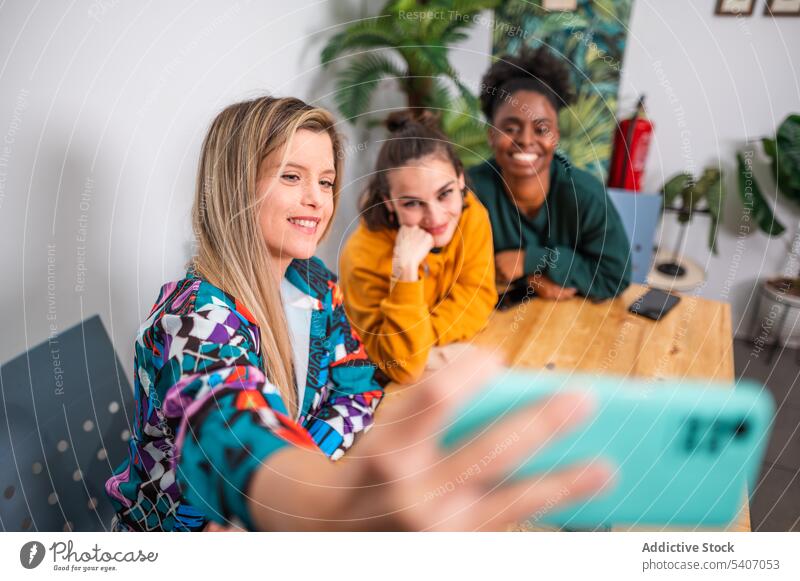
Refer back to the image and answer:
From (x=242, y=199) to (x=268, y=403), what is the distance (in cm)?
19

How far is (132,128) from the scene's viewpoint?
1.48ft

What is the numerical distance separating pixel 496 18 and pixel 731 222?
799 mm

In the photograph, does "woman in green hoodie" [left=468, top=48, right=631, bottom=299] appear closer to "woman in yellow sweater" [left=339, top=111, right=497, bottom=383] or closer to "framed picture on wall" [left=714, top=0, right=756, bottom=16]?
"woman in yellow sweater" [left=339, top=111, right=497, bottom=383]

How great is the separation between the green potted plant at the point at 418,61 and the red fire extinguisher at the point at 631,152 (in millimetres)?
497

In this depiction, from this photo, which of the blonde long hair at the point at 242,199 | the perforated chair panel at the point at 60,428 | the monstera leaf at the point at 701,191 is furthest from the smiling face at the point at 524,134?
the perforated chair panel at the point at 60,428

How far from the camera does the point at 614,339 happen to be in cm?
69

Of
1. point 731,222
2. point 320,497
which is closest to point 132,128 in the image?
point 320,497

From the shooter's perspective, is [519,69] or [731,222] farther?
[731,222]

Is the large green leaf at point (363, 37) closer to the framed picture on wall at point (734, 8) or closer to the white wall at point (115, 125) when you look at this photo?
the white wall at point (115, 125)

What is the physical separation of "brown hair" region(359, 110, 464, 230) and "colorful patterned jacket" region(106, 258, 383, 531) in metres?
0.11

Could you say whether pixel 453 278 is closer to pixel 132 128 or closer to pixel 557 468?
pixel 557 468

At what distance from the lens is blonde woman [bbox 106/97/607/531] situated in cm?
33

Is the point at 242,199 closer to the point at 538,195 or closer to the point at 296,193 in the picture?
the point at 296,193
